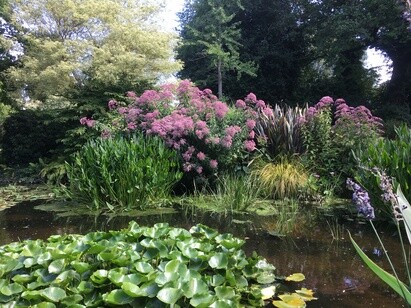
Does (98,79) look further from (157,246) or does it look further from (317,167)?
(157,246)

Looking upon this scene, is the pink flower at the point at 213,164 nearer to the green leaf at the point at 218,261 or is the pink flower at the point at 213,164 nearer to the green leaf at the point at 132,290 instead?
the green leaf at the point at 218,261

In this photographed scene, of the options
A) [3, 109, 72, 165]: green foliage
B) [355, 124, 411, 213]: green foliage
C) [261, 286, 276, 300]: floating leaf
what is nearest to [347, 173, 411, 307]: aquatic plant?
[261, 286, 276, 300]: floating leaf

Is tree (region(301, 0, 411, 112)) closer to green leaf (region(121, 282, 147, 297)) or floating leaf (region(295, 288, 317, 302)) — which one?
floating leaf (region(295, 288, 317, 302))

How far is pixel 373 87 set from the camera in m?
17.3

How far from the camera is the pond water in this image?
267 cm

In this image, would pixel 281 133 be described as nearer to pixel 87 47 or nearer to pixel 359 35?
pixel 87 47

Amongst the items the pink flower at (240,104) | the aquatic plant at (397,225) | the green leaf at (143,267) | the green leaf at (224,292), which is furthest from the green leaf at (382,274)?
the pink flower at (240,104)

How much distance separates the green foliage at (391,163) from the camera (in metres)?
4.20

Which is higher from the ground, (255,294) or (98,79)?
(98,79)

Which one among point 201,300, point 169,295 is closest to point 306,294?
point 201,300

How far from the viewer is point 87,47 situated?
10.3m

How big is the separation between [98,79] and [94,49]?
2.93 feet

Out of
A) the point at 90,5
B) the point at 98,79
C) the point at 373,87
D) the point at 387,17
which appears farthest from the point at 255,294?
the point at 373,87

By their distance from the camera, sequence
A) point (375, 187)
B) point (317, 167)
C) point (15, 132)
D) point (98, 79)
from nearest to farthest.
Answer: point (375, 187) → point (317, 167) → point (98, 79) → point (15, 132)
